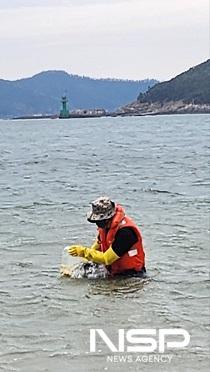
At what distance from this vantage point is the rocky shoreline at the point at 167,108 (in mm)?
154125

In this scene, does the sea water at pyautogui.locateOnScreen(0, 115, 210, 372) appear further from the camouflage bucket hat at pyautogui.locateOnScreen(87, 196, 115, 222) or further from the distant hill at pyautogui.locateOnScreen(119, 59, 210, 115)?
the distant hill at pyautogui.locateOnScreen(119, 59, 210, 115)

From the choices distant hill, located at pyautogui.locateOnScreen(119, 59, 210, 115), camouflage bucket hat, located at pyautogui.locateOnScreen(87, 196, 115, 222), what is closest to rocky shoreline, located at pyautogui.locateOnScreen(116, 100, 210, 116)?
distant hill, located at pyautogui.locateOnScreen(119, 59, 210, 115)

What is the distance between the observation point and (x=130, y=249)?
34.6ft

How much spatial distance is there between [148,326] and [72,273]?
2.56 metres

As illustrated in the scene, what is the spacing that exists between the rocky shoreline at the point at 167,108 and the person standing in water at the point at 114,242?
144 meters

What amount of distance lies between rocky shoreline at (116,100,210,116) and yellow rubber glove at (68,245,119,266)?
14355 cm

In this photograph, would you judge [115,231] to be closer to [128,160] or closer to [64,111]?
[128,160]

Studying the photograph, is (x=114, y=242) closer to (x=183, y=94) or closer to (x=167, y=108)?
(x=183, y=94)

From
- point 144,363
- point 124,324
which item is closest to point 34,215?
point 124,324

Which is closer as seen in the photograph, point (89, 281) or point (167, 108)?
point (89, 281)

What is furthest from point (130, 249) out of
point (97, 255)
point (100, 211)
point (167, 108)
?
point (167, 108)

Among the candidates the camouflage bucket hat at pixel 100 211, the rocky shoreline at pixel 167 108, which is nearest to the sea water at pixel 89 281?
the camouflage bucket hat at pixel 100 211

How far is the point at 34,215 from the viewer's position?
18641mm

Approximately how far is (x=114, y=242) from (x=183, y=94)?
149 metres
